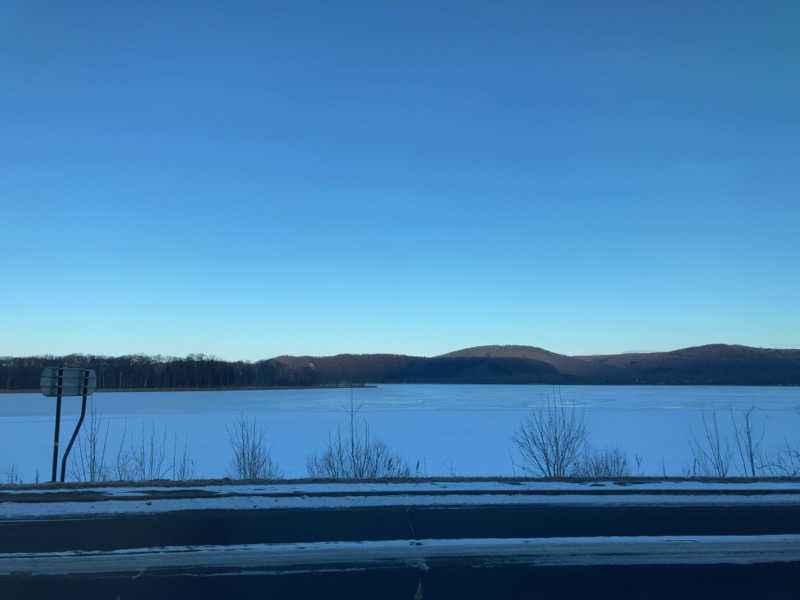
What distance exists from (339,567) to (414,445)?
13.6m

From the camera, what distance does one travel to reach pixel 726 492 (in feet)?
20.0

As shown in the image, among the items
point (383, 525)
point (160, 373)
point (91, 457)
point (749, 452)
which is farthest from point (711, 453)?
point (160, 373)

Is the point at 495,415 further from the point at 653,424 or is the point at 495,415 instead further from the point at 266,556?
the point at 266,556

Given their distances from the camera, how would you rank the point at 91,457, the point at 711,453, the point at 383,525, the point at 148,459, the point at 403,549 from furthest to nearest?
the point at 711,453, the point at 148,459, the point at 91,457, the point at 383,525, the point at 403,549

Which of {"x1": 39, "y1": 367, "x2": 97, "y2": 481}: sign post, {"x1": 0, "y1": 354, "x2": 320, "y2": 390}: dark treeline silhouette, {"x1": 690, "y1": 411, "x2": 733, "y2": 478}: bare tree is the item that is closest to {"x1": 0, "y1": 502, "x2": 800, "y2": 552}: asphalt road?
{"x1": 39, "y1": 367, "x2": 97, "y2": 481}: sign post

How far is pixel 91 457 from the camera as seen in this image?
398 inches

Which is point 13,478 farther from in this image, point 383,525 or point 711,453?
point 711,453

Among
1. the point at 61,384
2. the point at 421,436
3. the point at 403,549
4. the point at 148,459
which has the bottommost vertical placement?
the point at 421,436

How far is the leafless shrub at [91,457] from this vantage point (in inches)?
383

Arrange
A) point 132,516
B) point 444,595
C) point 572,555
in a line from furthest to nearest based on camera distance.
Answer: point 132,516
point 572,555
point 444,595

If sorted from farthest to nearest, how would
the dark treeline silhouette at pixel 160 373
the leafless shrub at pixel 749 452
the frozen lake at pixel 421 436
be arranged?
the dark treeline silhouette at pixel 160 373, the frozen lake at pixel 421 436, the leafless shrub at pixel 749 452

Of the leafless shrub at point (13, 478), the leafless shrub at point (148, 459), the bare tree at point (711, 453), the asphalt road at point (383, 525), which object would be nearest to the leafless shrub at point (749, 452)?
the bare tree at point (711, 453)

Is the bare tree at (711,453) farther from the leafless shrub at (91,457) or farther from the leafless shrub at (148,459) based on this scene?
the leafless shrub at (91,457)

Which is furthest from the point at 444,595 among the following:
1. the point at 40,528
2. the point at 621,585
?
the point at 40,528
